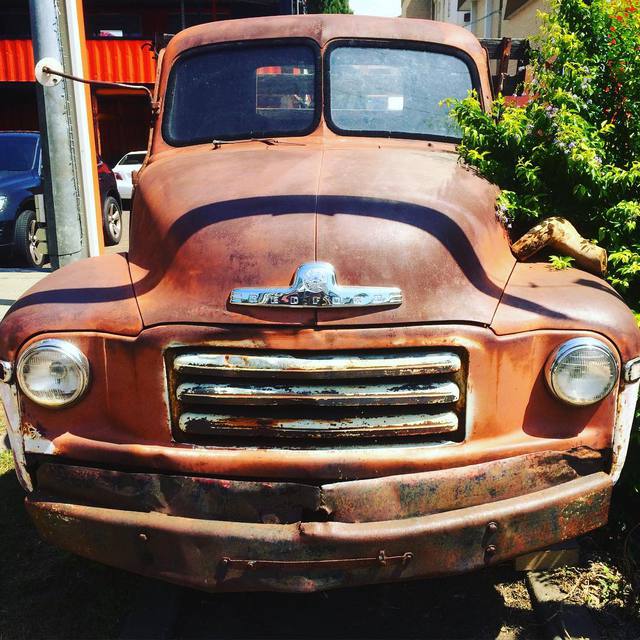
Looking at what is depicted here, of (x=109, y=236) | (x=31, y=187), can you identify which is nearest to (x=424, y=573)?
(x=31, y=187)

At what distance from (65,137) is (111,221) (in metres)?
6.68

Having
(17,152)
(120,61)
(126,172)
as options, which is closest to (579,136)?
(17,152)

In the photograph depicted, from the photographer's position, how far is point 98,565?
A: 3.40 meters

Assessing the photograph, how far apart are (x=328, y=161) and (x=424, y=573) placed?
1727mm

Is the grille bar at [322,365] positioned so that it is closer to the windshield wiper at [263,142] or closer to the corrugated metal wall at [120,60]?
the windshield wiper at [263,142]

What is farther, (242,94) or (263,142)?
(242,94)

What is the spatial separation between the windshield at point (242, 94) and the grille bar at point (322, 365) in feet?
5.66

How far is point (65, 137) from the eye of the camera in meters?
5.81

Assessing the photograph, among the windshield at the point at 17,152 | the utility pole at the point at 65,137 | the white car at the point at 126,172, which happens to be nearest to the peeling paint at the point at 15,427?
the utility pole at the point at 65,137

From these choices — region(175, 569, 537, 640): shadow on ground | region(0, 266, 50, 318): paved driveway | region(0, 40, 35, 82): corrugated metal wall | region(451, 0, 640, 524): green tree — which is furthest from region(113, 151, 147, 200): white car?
region(175, 569, 537, 640): shadow on ground

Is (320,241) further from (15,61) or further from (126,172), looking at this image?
(15,61)

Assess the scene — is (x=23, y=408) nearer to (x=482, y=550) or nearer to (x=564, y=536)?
(x=482, y=550)

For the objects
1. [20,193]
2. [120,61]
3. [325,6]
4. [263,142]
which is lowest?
[20,193]

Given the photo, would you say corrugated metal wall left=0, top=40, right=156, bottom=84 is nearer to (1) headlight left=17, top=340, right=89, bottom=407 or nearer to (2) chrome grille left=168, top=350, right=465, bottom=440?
(1) headlight left=17, top=340, right=89, bottom=407
